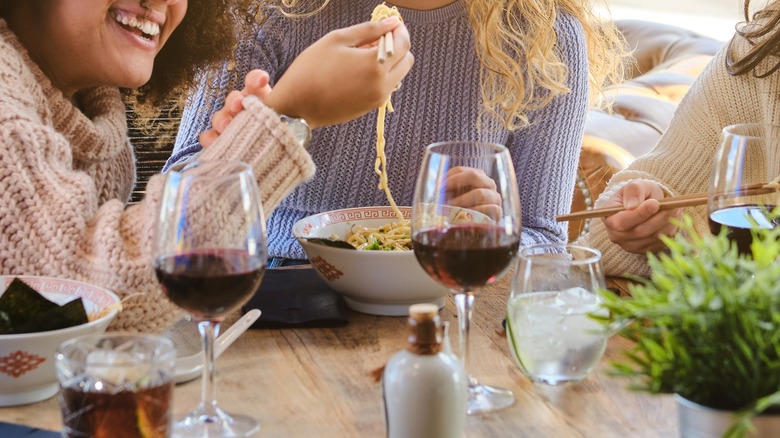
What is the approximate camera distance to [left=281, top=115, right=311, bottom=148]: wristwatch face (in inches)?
50.6

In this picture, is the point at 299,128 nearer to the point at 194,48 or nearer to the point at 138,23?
the point at 138,23

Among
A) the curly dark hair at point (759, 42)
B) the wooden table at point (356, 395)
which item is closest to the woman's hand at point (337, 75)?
the wooden table at point (356, 395)

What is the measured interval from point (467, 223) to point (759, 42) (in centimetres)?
123

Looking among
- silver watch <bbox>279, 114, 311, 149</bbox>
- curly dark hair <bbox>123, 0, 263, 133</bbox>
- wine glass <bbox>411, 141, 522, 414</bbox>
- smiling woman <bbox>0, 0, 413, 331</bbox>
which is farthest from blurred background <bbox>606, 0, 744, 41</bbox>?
wine glass <bbox>411, 141, 522, 414</bbox>

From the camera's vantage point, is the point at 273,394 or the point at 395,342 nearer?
the point at 273,394

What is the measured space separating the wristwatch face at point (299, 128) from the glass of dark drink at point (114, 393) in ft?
1.71

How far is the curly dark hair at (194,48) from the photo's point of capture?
1.97 metres

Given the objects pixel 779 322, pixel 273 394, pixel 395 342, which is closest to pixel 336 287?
pixel 395 342

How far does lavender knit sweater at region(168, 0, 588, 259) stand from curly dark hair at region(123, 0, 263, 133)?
51 mm

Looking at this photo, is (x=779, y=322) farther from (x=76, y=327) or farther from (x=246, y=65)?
(x=246, y=65)

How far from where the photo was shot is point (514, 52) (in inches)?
83.5

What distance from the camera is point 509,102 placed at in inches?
82.4

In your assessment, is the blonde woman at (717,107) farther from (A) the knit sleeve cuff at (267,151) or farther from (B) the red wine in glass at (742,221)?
(A) the knit sleeve cuff at (267,151)

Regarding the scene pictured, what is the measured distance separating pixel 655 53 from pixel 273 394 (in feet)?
13.9
